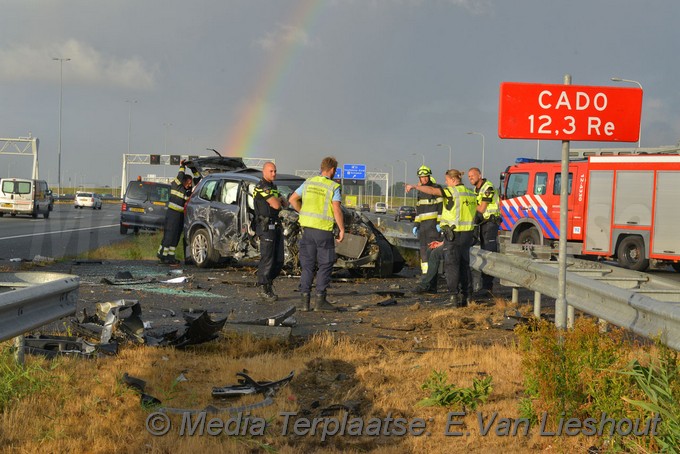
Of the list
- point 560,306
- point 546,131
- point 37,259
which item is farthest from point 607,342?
point 37,259

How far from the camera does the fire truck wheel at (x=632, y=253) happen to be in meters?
20.6

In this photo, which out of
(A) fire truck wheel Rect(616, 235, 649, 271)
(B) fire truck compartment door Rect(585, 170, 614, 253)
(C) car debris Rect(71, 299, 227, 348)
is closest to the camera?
(C) car debris Rect(71, 299, 227, 348)

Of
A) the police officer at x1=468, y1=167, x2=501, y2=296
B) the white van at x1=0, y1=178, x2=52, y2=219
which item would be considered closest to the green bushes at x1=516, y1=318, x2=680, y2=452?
the police officer at x1=468, y1=167, x2=501, y2=296

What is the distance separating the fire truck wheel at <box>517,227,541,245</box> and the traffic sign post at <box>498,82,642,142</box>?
16.8 meters

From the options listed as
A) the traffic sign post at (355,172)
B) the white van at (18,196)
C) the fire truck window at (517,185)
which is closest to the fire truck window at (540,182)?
the fire truck window at (517,185)

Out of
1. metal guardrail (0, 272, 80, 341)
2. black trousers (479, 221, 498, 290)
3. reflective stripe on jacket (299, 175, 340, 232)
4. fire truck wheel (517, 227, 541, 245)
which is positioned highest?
reflective stripe on jacket (299, 175, 340, 232)

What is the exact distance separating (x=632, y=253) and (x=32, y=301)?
60.4 ft

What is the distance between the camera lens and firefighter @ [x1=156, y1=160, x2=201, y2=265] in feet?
53.6

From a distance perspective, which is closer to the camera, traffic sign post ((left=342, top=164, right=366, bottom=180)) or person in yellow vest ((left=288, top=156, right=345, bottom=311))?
person in yellow vest ((left=288, top=156, right=345, bottom=311))

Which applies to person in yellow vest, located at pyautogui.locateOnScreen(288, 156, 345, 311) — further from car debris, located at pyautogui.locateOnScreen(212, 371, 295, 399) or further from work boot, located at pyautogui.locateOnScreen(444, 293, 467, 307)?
car debris, located at pyautogui.locateOnScreen(212, 371, 295, 399)

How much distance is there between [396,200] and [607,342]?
161151mm

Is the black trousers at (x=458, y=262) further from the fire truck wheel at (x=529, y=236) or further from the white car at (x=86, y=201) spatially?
the white car at (x=86, y=201)

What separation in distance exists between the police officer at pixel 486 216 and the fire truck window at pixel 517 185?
10358 mm

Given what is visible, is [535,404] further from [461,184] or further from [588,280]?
[461,184]
